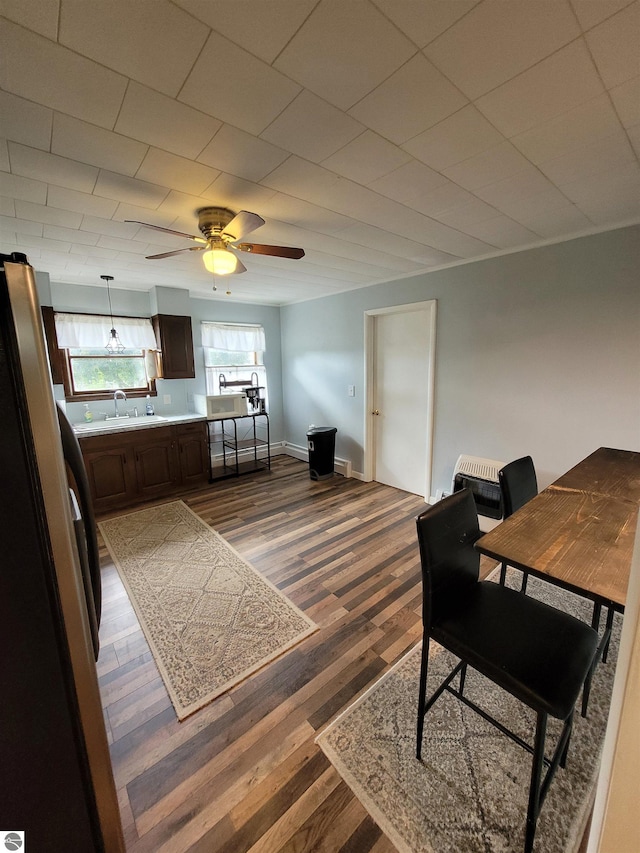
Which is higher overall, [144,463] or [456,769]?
[144,463]

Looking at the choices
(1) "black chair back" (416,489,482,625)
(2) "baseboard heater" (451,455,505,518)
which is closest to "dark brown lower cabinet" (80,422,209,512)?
(2) "baseboard heater" (451,455,505,518)

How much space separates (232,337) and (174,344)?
0.93 metres

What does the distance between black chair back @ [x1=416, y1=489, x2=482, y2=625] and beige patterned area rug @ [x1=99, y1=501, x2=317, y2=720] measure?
107 centimetres

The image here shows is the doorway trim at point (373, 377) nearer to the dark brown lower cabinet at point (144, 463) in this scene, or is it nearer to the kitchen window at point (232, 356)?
the kitchen window at point (232, 356)

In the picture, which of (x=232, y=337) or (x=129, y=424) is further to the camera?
(x=232, y=337)

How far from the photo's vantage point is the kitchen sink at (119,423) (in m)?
3.63

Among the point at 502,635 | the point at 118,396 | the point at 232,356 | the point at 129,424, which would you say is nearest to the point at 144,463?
the point at 129,424

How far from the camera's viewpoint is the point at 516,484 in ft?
6.07

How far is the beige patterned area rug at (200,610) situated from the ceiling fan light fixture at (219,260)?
2.18 metres

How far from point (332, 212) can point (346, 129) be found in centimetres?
77

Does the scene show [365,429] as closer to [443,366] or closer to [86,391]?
[443,366]

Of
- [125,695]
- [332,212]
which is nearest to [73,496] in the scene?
[125,695]

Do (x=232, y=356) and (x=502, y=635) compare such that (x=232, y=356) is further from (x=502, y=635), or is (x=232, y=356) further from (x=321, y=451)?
(x=502, y=635)

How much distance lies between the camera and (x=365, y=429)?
4.33m
